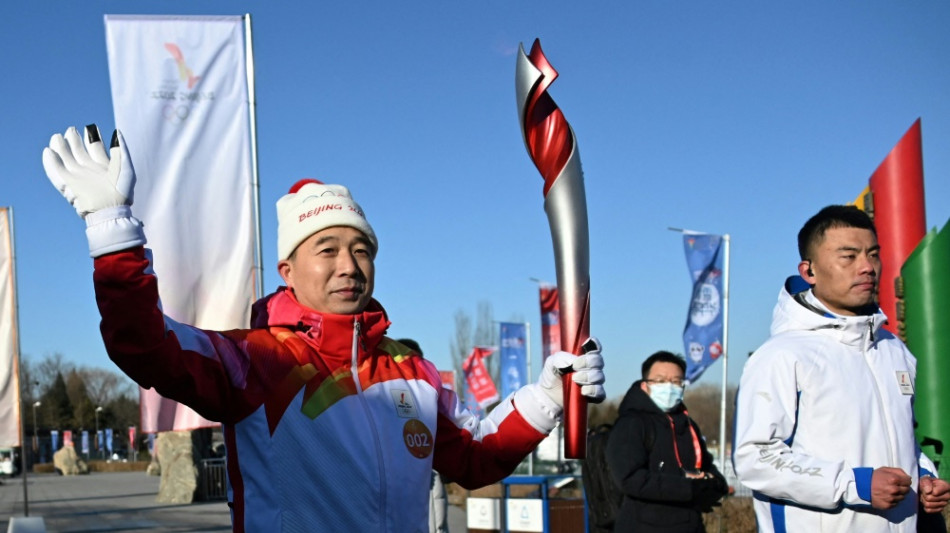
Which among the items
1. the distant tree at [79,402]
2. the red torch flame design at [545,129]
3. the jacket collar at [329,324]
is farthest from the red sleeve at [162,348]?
the distant tree at [79,402]

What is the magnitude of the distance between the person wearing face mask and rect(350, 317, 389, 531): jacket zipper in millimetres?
3204

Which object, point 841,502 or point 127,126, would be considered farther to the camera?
point 127,126

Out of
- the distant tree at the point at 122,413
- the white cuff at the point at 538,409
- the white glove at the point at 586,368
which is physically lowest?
the distant tree at the point at 122,413

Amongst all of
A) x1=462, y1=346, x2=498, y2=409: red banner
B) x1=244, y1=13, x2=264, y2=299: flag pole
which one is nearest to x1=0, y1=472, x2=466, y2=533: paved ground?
x1=244, y1=13, x2=264, y2=299: flag pole

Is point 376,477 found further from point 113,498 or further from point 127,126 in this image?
point 113,498

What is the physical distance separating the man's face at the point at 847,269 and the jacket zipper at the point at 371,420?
1691 mm

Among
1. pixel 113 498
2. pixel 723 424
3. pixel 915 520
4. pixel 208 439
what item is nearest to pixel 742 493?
pixel 723 424

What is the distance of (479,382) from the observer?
88.4ft

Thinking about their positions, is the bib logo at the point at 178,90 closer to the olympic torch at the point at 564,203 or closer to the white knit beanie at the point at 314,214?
the white knit beanie at the point at 314,214

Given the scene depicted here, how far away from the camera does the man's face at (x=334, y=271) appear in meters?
2.79

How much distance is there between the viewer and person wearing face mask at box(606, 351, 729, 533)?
18.5 ft

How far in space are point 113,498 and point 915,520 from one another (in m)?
21.6

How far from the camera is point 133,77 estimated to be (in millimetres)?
6953

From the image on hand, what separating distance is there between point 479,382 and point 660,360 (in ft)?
68.5
